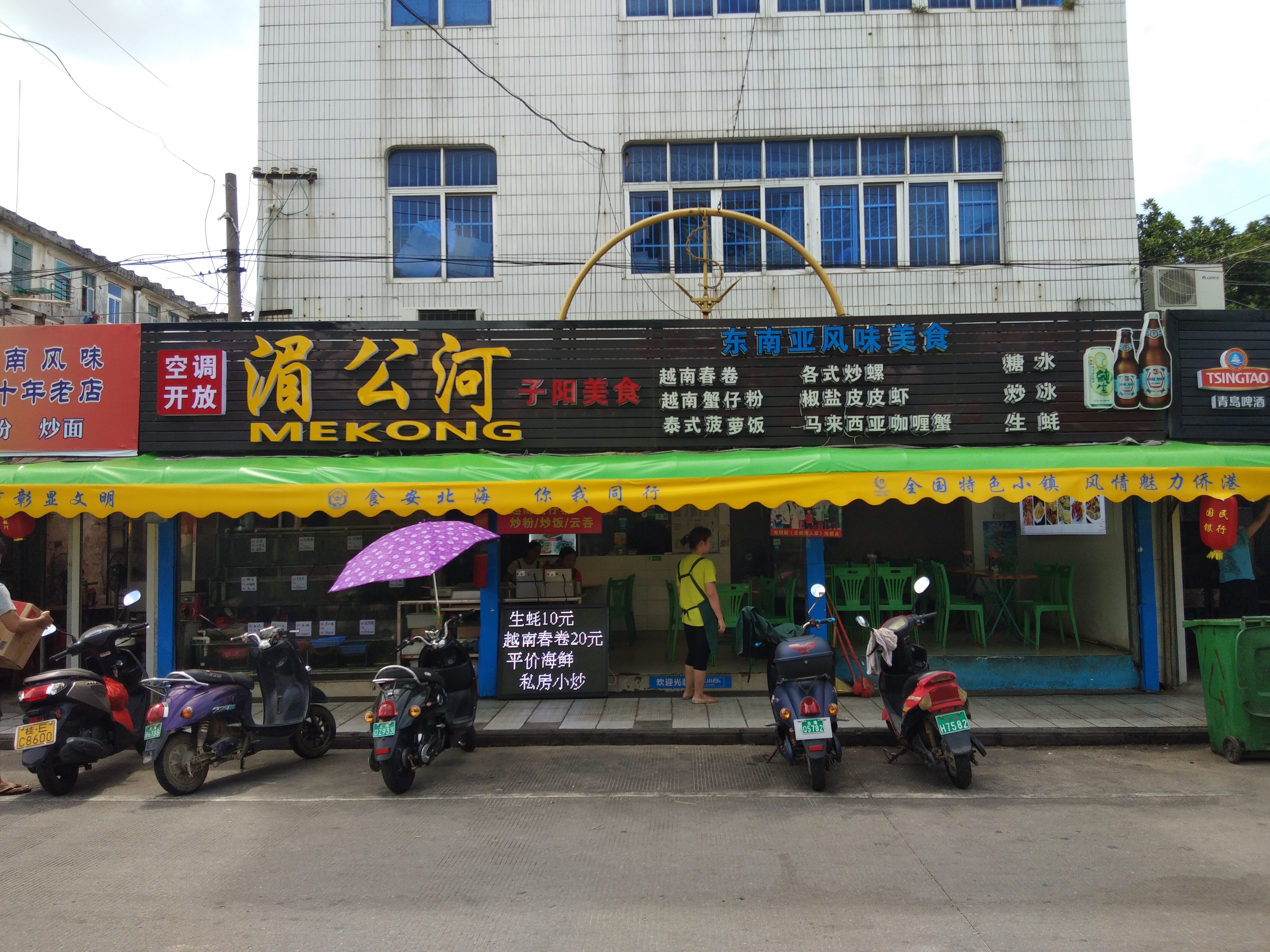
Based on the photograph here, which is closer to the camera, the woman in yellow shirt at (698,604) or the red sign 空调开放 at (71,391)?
the woman in yellow shirt at (698,604)

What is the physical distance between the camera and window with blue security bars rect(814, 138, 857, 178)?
12.4 metres

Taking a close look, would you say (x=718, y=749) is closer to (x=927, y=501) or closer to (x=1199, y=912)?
(x=1199, y=912)

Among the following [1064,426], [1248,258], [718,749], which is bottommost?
[718,749]

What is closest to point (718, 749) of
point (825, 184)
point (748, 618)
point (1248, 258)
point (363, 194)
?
point (748, 618)

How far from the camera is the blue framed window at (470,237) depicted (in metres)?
12.4

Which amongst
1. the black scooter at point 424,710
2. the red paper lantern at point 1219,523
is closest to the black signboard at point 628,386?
the red paper lantern at point 1219,523

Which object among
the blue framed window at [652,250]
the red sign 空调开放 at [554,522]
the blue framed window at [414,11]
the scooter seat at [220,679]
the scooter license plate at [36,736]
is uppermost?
the blue framed window at [414,11]

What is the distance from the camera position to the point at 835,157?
12.4 m

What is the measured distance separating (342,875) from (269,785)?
2.45m

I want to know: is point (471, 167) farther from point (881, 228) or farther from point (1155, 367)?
point (1155, 367)

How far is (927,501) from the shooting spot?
1382cm

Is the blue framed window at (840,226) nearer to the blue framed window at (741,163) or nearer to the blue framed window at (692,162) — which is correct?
the blue framed window at (741,163)

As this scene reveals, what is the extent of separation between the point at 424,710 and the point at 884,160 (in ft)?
32.3

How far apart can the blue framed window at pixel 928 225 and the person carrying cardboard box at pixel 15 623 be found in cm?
1117
